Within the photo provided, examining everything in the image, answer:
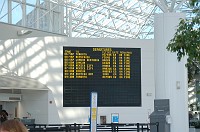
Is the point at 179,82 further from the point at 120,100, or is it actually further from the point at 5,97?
the point at 5,97

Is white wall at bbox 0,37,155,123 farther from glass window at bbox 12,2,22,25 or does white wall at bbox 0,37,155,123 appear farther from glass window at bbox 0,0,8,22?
glass window at bbox 12,2,22,25

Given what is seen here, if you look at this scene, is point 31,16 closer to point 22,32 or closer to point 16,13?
point 16,13

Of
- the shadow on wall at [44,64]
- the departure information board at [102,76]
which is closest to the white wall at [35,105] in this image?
the shadow on wall at [44,64]

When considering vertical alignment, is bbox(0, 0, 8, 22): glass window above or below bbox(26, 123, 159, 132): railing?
above

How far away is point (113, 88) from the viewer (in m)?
21.3


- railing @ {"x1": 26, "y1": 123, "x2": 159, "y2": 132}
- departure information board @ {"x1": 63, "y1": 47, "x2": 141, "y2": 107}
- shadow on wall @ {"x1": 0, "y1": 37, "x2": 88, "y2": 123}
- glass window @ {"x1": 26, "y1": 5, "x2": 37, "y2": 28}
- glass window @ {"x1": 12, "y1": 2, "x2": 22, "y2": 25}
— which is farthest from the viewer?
glass window @ {"x1": 26, "y1": 5, "x2": 37, "y2": 28}

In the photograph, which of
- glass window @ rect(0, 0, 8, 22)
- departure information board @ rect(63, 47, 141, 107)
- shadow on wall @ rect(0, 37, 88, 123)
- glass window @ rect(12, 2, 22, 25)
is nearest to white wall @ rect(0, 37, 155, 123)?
shadow on wall @ rect(0, 37, 88, 123)

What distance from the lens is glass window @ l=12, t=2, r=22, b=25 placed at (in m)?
30.8

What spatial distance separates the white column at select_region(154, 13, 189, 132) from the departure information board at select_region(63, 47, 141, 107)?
5.07 m

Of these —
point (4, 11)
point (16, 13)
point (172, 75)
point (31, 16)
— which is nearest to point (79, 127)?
point (172, 75)

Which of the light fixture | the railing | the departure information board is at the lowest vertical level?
the railing

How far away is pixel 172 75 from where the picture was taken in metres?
16.3

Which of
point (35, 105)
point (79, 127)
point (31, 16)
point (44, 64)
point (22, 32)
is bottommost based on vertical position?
point (79, 127)

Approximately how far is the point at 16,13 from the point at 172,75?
1767cm
